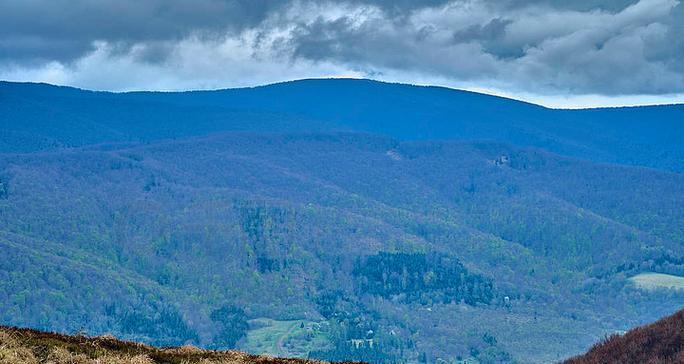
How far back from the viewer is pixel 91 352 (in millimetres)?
35062

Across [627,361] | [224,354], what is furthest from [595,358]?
[224,354]

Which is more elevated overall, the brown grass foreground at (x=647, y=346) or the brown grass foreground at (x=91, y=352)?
the brown grass foreground at (x=91, y=352)

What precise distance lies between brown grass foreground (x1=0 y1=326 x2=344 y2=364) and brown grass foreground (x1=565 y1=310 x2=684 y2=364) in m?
21.2

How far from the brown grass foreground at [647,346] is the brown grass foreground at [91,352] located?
21.2 metres

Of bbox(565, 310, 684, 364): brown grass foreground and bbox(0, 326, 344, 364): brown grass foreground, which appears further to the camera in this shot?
bbox(565, 310, 684, 364): brown grass foreground

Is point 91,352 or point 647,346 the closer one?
point 91,352

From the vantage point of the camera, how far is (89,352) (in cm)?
3500

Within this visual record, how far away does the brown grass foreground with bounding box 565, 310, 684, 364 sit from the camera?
52656mm

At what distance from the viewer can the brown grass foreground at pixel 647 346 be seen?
52.7 metres

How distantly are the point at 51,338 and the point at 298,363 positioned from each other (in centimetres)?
1007

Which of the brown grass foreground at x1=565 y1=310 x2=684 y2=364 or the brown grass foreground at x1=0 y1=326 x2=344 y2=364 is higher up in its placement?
the brown grass foreground at x1=0 y1=326 x2=344 y2=364

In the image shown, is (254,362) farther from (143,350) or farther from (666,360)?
(666,360)

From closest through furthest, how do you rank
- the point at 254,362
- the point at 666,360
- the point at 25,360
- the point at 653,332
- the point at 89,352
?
the point at 25,360 < the point at 89,352 < the point at 254,362 < the point at 666,360 < the point at 653,332

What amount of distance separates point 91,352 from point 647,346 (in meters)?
33.0
